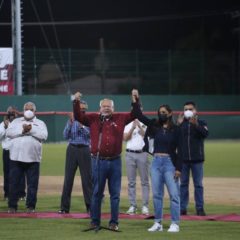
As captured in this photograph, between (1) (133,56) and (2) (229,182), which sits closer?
(2) (229,182)

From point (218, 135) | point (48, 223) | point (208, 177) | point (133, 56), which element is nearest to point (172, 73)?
point (133, 56)

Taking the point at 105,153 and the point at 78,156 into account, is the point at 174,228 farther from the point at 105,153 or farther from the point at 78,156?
the point at 78,156

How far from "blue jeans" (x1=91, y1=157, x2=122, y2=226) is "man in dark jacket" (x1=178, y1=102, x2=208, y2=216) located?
232 centimetres

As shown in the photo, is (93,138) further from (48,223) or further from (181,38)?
(181,38)

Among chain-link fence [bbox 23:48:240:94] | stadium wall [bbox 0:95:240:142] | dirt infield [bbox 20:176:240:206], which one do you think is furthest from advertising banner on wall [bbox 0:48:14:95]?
chain-link fence [bbox 23:48:240:94]

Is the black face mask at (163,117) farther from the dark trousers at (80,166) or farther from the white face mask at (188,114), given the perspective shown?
the dark trousers at (80,166)

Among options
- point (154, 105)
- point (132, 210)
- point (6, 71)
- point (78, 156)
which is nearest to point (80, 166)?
point (78, 156)

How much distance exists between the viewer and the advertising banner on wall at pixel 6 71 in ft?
85.8

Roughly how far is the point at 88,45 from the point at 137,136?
35.4m

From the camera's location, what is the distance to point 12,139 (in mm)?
13484

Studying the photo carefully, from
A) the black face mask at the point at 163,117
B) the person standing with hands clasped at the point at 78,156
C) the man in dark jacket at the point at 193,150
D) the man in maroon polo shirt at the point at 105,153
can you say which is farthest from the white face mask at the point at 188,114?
the man in maroon polo shirt at the point at 105,153

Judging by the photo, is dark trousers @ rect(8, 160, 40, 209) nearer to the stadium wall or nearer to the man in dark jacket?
the man in dark jacket

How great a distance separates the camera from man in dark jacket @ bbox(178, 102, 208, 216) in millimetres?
13047

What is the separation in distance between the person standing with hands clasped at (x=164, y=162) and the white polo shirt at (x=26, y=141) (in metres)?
2.88
